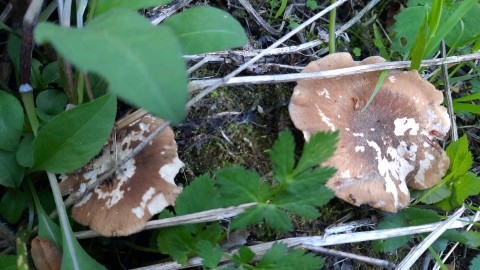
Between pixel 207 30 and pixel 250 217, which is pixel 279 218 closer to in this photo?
pixel 250 217

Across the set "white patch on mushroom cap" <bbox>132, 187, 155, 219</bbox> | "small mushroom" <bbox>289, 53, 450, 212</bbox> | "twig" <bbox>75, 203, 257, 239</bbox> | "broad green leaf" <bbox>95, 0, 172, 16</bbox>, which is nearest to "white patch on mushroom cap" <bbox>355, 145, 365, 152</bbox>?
"small mushroom" <bbox>289, 53, 450, 212</bbox>

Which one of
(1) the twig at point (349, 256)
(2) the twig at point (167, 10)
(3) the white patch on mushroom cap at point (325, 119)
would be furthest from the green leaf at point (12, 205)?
(3) the white patch on mushroom cap at point (325, 119)

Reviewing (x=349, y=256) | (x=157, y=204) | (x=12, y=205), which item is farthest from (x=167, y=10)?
(x=349, y=256)

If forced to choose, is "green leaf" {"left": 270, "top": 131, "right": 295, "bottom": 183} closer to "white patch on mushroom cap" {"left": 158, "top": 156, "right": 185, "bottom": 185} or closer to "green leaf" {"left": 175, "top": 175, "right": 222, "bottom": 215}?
"green leaf" {"left": 175, "top": 175, "right": 222, "bottom": 215}

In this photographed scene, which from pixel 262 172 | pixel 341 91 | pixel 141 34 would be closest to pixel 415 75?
pixel 341 91

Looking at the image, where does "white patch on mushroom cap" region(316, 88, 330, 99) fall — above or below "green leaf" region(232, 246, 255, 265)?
above

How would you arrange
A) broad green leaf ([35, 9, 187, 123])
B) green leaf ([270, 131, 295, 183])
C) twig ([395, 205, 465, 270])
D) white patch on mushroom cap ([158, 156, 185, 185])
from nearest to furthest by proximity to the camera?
1. broad green leaf ([35, 9, 187, 123])
2. green leaf ([270, 131, 295, 183])
3. white patch on mushroom cap ([158, 156, 185, 185])
4. twig ([395, 205, 465, 270])

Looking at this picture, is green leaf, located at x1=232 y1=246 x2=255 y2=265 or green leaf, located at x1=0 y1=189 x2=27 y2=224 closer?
green leaf, located at x1=232 y1=246 x2=255 y2=265

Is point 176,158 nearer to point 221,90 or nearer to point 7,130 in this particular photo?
point 221,90

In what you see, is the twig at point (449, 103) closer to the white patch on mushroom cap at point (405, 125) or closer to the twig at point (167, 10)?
the white patch on mushroom cap at point (405, 125)
